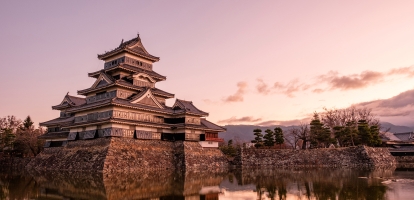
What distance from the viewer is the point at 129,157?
103ft

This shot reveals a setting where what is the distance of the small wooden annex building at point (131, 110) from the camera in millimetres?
33781

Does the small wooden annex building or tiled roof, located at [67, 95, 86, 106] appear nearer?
the small wooden annex building

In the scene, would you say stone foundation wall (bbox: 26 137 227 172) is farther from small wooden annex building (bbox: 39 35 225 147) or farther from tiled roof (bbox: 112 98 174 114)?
tiled roof (bbox: 112 98 174 114)

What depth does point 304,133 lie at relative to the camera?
45.9 metres

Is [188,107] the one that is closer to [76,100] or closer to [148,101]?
[148,101]

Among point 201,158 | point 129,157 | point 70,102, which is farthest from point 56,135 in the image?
point 201,158

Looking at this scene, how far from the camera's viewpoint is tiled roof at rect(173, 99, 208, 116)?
39281mm

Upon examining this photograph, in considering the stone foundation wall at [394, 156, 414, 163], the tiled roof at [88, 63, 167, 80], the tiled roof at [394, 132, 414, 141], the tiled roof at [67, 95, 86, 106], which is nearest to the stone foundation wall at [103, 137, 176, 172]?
the tiled roof at [88, 63, 167, 80]

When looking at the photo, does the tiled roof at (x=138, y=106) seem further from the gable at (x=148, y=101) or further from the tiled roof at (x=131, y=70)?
the tiled roof at (x=131, y=70)

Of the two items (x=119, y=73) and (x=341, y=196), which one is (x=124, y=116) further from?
(x=341, y=196)

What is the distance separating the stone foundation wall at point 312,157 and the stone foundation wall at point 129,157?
3.80m

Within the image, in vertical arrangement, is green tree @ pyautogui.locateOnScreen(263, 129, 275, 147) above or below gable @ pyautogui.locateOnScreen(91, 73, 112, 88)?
below

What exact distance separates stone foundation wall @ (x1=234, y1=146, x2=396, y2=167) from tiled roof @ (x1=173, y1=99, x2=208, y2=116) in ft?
24.8

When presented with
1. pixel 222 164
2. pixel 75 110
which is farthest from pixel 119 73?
pixel 222 164
